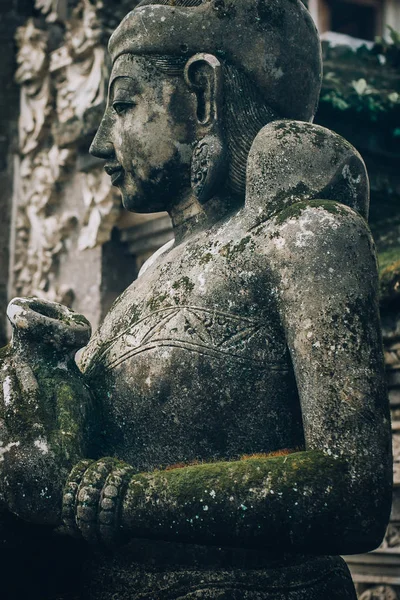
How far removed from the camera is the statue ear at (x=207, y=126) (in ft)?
15.4

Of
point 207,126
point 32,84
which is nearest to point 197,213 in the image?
point 207,126

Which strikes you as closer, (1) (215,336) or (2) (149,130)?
(1) (215,336)

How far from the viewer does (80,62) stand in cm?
1161

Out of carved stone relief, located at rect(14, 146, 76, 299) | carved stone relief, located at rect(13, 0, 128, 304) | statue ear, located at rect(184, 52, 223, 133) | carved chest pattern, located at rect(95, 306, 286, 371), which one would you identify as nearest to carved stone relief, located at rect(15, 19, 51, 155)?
carved stone relief, located at rect(13, 0, 128, 304)

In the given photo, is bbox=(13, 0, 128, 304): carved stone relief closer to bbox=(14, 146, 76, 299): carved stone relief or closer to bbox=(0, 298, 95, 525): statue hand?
bbox=(14, 146, 76, 299): carved stone relief

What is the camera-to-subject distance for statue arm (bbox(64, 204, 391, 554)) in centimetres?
390

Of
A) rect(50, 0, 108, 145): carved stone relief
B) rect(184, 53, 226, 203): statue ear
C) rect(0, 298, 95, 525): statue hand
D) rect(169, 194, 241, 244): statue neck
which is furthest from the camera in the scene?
rect(50, 0, 108, 145): carved stone relief

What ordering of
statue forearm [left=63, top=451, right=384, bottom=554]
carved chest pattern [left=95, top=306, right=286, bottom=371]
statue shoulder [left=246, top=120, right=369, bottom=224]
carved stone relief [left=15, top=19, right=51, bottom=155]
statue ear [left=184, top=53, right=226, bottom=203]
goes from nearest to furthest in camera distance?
statue forearm [left=63, top=451, right=384, bottom=554] → carved chest pattern [left=95, top=306, right=286, bottom=371] → statue shoulder [left=246, top=120, right=369, bottom=224] → statue ear [left=184, top=53, right=226, bottom=203] → carved stone relief [left=15, top=19, right=51, bottom=155]

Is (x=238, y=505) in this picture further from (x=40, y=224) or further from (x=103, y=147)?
(x=40, y=224)

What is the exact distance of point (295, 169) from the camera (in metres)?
4.47

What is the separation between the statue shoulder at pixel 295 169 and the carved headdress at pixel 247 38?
267 mm

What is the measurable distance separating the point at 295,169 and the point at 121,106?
0.87 m

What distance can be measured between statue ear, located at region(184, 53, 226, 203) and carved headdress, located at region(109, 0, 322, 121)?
0.07 m

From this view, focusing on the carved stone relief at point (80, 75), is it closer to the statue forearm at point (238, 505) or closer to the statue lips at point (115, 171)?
the statue lips at point (115, 171)
